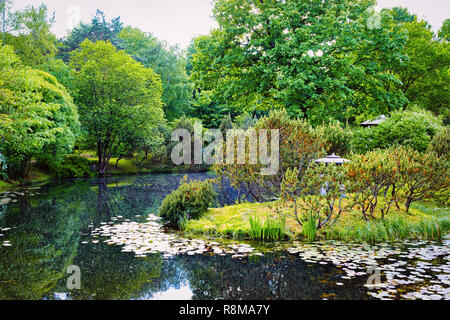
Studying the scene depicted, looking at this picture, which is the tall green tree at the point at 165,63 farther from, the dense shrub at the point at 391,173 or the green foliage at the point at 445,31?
the dense shrub at the point at 391,173

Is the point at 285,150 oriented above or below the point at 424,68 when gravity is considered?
below

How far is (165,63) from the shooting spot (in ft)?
145

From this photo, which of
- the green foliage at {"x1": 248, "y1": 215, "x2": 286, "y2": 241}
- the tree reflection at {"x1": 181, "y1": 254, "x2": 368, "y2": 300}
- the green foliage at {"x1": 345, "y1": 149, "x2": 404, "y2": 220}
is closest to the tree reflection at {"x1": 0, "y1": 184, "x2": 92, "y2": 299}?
the tree reflection at {"x1": 181, "y1": 254, "x2": 368, "y2": 300}

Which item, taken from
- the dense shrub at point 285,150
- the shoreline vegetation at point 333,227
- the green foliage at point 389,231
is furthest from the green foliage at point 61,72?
the green foliage at point 389,231

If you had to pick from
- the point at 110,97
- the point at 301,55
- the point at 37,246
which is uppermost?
the point at 110,97

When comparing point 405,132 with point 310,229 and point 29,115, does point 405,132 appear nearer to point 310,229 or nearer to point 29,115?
point 310,229

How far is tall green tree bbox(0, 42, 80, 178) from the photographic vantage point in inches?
552

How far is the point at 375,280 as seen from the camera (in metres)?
5.13

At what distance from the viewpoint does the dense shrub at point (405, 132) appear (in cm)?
1335

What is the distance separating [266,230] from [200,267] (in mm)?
2543

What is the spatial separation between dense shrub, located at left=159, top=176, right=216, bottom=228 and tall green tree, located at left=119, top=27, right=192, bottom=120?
36.2m

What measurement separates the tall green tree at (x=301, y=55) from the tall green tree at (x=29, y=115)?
8552mm

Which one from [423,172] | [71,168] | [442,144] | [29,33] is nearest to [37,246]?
[423,172]
